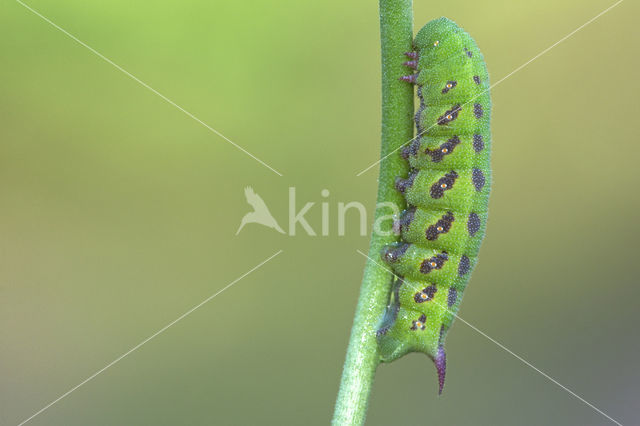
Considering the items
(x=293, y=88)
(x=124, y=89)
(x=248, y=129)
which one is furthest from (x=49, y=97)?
(x=293, y=88)

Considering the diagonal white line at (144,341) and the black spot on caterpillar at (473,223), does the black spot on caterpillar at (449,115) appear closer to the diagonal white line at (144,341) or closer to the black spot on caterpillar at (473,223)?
the black spot on caterpillar at (473,223)

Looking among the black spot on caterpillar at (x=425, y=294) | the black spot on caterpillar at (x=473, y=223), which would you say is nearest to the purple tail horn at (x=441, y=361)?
the black spot on caterpillar at (x=425, y=294)

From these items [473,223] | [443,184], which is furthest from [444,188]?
[473,223]

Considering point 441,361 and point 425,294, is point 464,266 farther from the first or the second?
point 441,361

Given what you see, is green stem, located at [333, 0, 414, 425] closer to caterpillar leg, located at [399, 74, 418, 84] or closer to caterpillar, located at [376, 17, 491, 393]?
caterpillar leg, located at [399, 74, 418, 84]

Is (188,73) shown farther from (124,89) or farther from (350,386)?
(350,386)

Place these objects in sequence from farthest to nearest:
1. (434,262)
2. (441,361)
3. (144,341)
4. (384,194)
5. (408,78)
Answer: (144,341) → (434,262) → (441,361) → (408,78) → (384,194)

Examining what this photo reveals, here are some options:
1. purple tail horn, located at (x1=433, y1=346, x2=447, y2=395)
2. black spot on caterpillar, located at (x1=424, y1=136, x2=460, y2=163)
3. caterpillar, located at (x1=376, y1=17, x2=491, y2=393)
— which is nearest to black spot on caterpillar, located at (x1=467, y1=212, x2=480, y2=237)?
caterpillar, located at (x1=376, y1=17, x2=491, y2=393)
